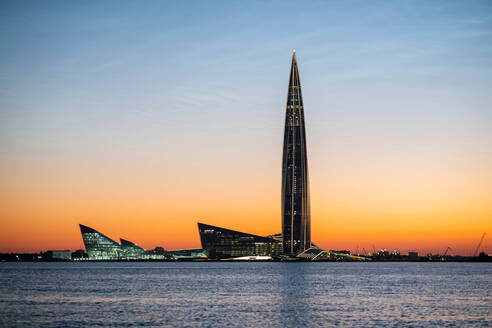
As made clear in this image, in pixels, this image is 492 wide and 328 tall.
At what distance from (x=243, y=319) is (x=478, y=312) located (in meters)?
21.8

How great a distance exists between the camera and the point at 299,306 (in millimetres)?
61906

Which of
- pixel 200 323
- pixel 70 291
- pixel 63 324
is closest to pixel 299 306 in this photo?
pixel 200 323

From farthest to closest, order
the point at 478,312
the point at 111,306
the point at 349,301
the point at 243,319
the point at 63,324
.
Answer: the point at 349,301, the point at 111,306, the point at 478,312, the point at 243,319, the point at 63,324

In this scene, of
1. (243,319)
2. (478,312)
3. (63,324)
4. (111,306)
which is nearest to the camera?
(63,324)

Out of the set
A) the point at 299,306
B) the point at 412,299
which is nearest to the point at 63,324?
the point at 299,306

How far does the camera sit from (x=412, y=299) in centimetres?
7050

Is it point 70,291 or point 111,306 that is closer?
point 111,306

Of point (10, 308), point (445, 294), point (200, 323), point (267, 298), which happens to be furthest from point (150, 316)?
point (445, 294)

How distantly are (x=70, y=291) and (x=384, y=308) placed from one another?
41.5 meters

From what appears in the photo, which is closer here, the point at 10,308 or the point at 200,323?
the point at 200,323

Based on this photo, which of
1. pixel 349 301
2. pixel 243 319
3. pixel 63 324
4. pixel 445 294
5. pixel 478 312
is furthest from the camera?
pixel 445 294

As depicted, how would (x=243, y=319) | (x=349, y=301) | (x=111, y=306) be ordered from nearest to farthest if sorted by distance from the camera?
(x=243, y=319), (x=111, y=306), (x=349, y=301)

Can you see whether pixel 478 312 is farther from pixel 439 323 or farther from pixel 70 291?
pixel 70 291

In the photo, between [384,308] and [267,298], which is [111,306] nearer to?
[267,298]
